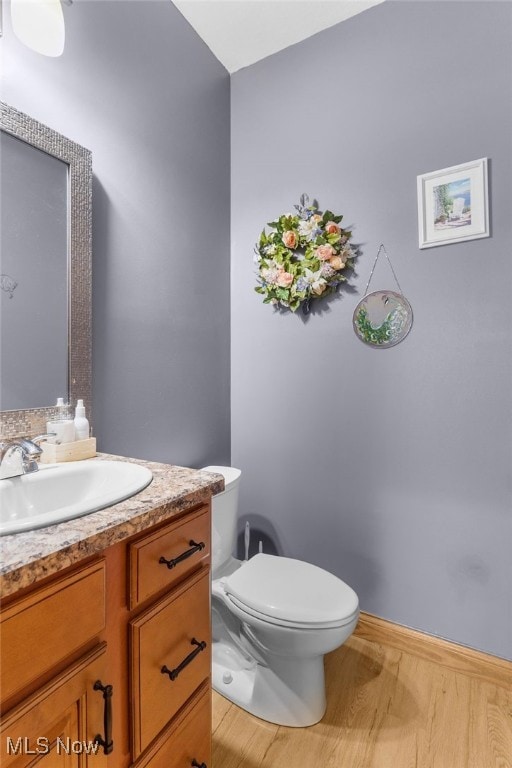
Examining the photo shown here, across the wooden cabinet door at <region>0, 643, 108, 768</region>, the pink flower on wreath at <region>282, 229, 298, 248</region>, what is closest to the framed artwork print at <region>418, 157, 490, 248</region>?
the pink flower on wreath at <region>282, 229, 298, 248</region>

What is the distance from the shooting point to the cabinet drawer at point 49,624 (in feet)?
1.70

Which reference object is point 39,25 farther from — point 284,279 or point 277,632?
point 277,632

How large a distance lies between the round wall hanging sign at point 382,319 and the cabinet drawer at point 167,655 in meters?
1.21

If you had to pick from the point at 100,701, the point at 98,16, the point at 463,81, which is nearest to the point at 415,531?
the point at 100,701

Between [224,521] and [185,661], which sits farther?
[224,521]

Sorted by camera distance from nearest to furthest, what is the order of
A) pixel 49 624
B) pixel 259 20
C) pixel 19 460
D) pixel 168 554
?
pixel 49 624 → pixel 168 554 → pixel 19 460 → pixel 259 20

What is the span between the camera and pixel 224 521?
5.15ft

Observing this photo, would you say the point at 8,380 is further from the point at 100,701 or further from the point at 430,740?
the point at 430,740

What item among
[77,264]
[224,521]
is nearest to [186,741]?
[224,521]

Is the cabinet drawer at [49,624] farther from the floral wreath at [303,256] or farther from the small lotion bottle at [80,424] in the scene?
the floral wreath at [303,256]

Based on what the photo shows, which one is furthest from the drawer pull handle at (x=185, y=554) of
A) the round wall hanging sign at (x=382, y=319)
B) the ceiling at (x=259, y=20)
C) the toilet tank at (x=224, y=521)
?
the ceiling at (x=259, y=20)

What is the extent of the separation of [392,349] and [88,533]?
1.42m

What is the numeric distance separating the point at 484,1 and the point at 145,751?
2.56 m

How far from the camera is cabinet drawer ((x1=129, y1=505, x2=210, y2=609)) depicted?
72 centimetres
